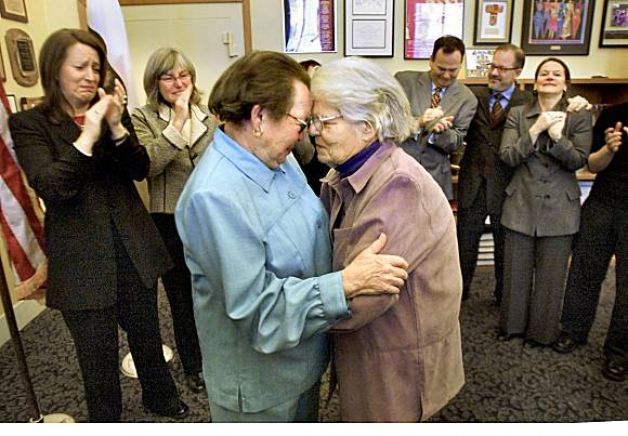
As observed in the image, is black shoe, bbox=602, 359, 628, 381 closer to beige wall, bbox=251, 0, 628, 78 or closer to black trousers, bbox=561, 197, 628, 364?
black trousers, bbox=561, 197, 628, 364

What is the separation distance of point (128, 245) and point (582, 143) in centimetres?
147

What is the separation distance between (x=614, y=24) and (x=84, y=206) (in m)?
2.97

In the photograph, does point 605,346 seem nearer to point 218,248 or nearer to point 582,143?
point 582,143

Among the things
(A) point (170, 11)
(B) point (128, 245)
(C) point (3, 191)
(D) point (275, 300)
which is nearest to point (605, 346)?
(D) point (275, 300)

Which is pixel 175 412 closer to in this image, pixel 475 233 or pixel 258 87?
pixel 258 87

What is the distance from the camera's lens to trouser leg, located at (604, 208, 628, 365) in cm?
154

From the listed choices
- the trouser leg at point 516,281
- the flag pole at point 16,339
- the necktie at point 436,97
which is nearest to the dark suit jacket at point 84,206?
the flag pole at point 16,339

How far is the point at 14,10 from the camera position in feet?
3.84

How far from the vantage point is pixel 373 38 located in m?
2.71

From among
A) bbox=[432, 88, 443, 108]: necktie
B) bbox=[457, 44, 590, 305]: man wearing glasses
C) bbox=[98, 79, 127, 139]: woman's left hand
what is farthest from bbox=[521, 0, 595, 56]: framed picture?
bbox=[98, 79, 127, 139]: woman's left hand

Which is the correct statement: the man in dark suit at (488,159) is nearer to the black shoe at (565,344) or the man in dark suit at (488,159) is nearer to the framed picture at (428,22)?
the black shoe at (565,344)

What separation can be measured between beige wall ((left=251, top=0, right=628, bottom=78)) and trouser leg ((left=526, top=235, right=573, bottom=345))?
1468 mm

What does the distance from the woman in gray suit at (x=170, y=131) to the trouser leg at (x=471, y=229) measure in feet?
3.77

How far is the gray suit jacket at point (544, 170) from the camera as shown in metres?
1.58
